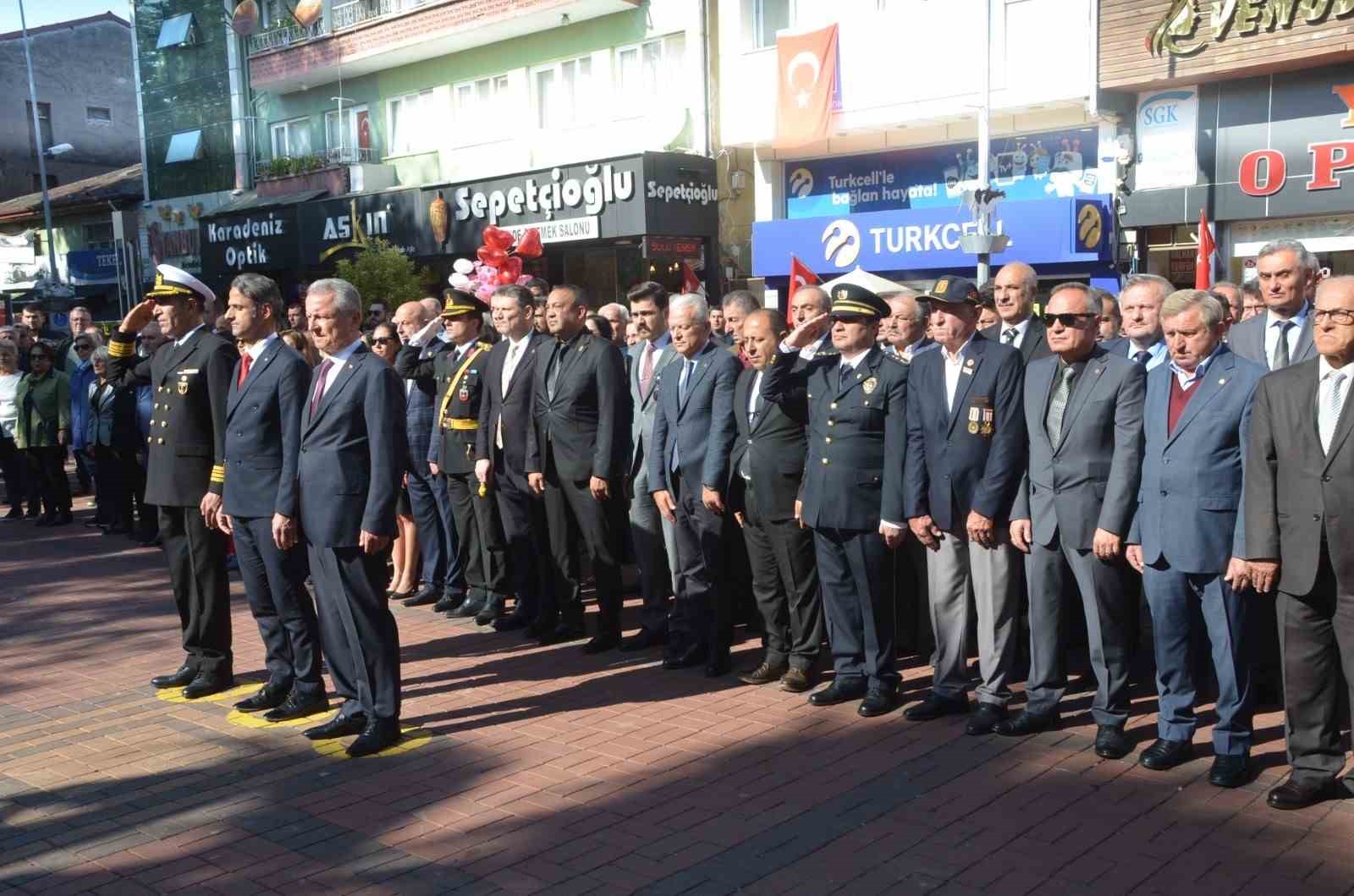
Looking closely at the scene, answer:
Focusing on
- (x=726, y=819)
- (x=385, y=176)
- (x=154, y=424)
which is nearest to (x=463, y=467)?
(x=154, y=424)

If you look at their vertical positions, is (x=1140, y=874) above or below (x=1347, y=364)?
below

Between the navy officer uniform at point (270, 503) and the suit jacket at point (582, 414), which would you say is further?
the suit jacket at point (582, 414)

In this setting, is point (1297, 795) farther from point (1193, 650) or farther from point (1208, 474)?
point (1208, 474)

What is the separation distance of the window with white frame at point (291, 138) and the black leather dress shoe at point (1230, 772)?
85.3 feet

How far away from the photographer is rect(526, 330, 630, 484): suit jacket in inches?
296

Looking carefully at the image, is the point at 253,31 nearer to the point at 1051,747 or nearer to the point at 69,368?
the point at 69,368

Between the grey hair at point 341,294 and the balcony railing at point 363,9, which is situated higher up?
the balcony railing at point 363,9

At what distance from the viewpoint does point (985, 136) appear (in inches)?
651

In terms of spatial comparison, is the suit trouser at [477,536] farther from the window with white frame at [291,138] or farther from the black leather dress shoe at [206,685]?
the window with white frame at [291,138]

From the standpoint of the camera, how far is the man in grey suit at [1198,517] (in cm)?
510

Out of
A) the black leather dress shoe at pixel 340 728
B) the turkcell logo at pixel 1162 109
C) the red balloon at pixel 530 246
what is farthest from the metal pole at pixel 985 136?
the black leather dress shoe at pixel 340 728

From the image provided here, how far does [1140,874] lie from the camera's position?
430 cm

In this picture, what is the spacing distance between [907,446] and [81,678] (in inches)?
201

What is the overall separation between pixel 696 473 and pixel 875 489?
1277mm
